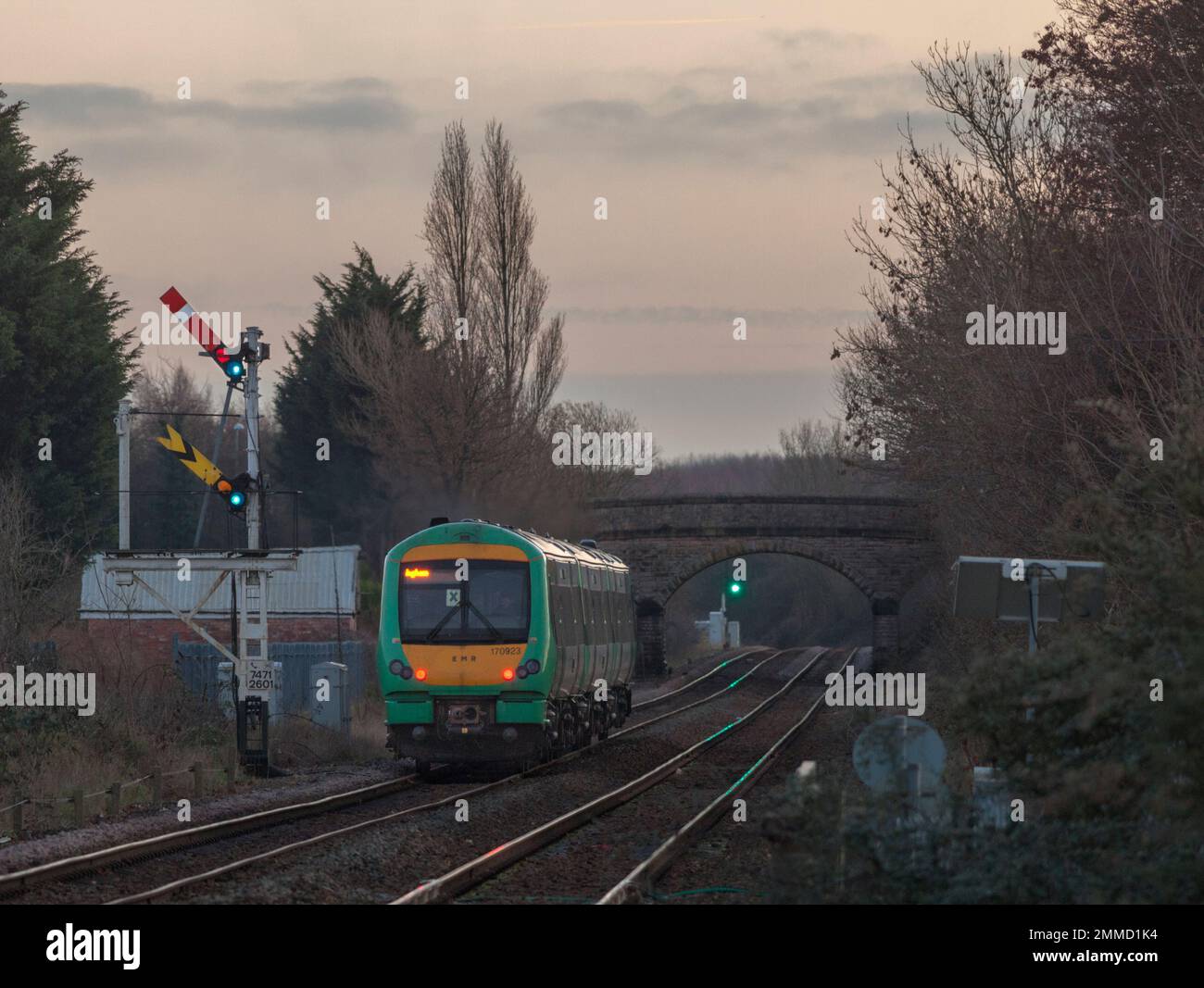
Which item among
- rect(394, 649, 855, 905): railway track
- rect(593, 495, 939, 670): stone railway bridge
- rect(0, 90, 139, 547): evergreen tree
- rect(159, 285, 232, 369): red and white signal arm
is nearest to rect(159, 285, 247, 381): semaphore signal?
rect(159, 285, 232, 369): red and white signal arm

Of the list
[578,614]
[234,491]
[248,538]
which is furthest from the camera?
[578,614]

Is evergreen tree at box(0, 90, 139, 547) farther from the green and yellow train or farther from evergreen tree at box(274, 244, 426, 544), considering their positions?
the green and yellow train

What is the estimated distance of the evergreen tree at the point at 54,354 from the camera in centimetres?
4188

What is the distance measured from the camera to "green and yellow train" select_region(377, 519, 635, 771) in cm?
1958

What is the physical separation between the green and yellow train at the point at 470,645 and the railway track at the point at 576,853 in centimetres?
171

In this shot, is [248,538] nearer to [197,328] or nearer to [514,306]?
[197,328]

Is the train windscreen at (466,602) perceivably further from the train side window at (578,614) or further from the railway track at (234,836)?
the train side window at (578,614)

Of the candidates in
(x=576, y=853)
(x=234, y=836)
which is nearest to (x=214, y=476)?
(x=234, y=836)

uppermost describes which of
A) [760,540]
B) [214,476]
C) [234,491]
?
[214,476]

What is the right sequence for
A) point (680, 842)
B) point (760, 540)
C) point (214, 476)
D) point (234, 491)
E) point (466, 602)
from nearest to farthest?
1. point (680, 842)
2. point (234, 491)
3. point (214, 476)
4. point (466, 602)
5. point (760, 540)

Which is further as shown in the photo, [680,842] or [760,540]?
[760,540]

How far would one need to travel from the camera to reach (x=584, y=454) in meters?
65.1

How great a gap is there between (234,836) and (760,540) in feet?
127

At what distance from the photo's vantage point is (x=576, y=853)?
44.2 feet
